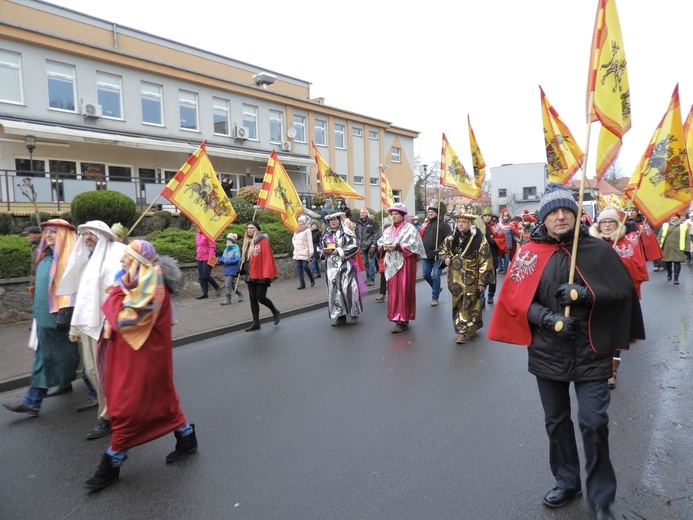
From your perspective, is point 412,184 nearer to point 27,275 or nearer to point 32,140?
point 32,140

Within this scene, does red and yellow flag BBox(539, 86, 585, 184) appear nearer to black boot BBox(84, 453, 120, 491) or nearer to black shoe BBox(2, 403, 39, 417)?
black boot BBox(84, 453, 120, 491)

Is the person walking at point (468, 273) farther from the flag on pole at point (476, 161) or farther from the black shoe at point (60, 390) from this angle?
the black shoe at point (60, 390)

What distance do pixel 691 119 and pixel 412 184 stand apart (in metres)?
32.2

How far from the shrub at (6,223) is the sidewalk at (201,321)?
194 inches

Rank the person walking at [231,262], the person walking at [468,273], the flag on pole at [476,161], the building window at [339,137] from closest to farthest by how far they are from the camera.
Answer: the person walking at [468,273], the person walking at [231,262], the flag on pole at [476,161], the building window at [339,137]

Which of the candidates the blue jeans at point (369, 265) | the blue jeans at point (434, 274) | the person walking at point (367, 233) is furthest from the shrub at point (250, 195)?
the blue jeans at point (434, 274)

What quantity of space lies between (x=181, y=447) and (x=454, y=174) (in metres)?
Answer: 9.76

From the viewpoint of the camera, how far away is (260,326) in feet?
29.3

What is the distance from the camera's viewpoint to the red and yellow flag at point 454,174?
11.7m

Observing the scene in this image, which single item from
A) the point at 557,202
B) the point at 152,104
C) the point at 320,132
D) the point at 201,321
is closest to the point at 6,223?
the point at 201,321

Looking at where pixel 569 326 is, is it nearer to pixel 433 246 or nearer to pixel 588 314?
pixel 588 314

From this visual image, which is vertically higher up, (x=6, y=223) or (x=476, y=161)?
(x=476, y=161)

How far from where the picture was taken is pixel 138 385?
11.3 ft

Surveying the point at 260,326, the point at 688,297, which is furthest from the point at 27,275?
the point at 688,297
